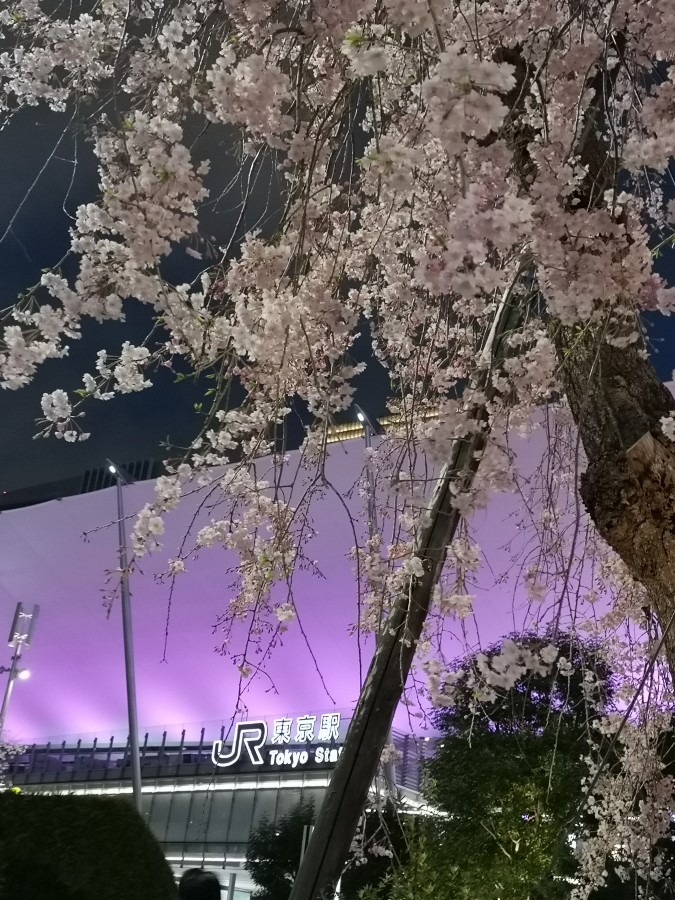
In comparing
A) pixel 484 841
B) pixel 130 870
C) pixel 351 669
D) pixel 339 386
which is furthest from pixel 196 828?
pixel 339 386

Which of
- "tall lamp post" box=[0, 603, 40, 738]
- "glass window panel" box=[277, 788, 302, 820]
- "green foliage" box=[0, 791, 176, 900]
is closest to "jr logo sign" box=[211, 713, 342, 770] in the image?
"glass window panel" box=[277, 788, 302, 820]

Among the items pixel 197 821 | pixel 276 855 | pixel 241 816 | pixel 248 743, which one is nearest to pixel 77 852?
pixel 276 855

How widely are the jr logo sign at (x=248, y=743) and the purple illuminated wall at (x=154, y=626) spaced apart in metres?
1.67

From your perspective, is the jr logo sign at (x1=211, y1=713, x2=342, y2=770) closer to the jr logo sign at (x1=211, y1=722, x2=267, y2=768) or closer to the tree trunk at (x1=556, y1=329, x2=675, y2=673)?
the jr logo sign at (x1=211, y1=722, x2=267, y2=768)

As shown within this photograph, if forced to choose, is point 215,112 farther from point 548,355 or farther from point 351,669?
point 351,669

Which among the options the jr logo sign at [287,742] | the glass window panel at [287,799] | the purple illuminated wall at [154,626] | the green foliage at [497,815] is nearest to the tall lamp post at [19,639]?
the purple illuminated wall at [154,626]

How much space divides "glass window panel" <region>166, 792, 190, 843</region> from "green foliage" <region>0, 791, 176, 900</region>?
13508 millimetres

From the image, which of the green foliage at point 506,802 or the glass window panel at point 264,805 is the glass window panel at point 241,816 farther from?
the green foliage at point 506,802

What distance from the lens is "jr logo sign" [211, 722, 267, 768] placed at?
1612cm

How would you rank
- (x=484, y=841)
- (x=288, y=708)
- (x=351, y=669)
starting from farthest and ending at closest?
(x=288, y=708) → (x=351, y=669) → (x=484, y=841)

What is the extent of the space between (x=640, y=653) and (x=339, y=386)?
2.06 m

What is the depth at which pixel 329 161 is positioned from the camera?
1.88 m

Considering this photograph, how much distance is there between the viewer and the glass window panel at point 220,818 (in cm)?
1577

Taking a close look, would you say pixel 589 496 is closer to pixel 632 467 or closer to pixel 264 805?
pixel 632 467
